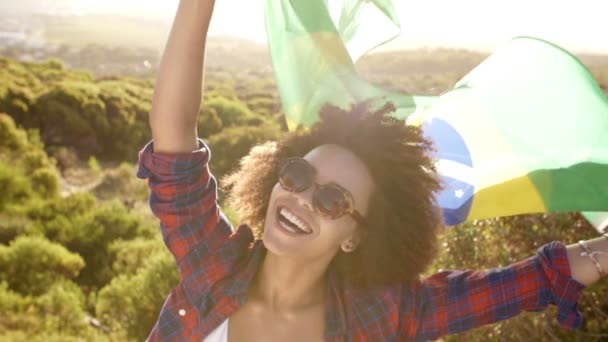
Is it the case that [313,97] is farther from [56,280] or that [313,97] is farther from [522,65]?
[56,280]

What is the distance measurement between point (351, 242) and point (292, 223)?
8.1 inches

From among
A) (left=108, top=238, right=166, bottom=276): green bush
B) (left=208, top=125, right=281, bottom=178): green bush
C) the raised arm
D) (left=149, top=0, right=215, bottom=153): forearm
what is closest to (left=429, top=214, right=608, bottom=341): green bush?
the raised arm

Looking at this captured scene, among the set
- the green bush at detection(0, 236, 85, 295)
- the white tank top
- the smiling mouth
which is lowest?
the green bush at detection(0, 236, 85, 295)

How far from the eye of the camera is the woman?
1659 mm

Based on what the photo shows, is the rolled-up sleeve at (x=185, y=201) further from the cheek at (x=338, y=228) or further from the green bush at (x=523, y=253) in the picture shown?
the green bush at (x=523, y=253)

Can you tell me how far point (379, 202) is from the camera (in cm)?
181

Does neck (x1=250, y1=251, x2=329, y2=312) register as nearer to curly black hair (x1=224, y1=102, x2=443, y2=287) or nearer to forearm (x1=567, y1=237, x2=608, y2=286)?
curly black hair (x1=224, y1=102, x2=443, y2=287)

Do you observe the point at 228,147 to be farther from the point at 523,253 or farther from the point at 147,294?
the point at 523,253

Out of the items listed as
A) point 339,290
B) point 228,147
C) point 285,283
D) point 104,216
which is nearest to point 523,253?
point 339,290

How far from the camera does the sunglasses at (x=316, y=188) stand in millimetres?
1661

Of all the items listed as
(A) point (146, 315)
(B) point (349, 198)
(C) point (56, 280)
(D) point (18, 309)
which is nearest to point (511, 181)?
(B) point (349, 198)

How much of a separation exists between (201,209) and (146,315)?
3634mm

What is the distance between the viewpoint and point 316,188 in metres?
1.68

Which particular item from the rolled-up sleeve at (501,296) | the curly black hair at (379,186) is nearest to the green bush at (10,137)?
the curly black hair at (379,186)
